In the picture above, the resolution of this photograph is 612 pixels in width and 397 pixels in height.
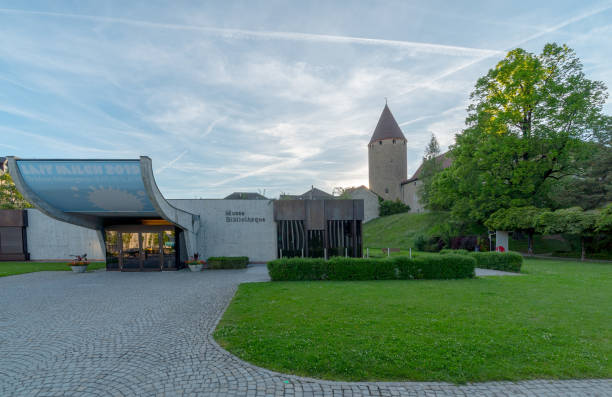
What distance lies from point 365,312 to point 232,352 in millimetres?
3315

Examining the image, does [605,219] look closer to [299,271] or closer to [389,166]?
[299,271]

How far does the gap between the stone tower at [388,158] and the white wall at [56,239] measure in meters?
48.2

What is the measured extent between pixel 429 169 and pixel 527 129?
22384 mm

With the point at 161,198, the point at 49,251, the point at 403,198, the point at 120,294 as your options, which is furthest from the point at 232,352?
the point at 403,198

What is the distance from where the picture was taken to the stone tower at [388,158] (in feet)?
186

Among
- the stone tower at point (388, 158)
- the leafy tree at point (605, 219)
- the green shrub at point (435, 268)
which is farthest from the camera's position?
the stone tower at point (388, 158)

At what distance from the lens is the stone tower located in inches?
2238

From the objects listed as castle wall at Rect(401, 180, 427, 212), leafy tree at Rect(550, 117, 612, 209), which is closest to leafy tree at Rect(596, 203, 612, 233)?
leafy tree at Rect(550, 117, 612, 209)

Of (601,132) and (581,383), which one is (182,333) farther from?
(601,132)

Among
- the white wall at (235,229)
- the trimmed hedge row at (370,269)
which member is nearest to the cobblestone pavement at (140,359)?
the trimmed hedge row at (370,269)

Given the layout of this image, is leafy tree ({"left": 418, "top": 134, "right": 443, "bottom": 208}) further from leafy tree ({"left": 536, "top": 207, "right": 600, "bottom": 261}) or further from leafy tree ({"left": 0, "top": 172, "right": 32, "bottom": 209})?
leafy tree ({"left": 0, "top": 172, "right": 32, "bottom": 209})

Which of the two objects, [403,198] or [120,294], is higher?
[403,198]

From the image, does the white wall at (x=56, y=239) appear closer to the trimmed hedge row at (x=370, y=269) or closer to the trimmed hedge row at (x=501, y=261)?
the trimmed hedge row at (x=370, y=269)

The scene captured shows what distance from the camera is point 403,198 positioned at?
56750mm
